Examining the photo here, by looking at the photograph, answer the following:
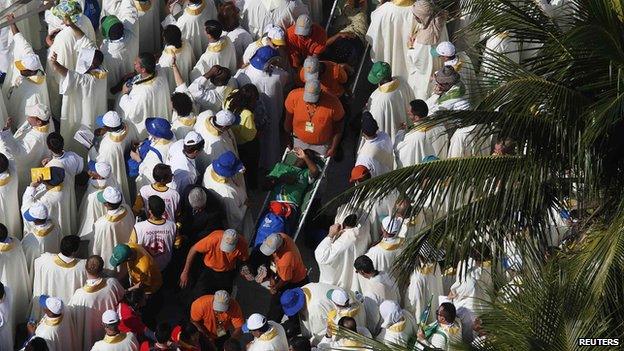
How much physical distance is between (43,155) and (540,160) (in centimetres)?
639

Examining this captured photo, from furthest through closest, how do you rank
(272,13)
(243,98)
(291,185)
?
(272,13) → (243,98) → (291,185)

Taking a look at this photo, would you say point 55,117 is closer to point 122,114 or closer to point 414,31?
point 122,114

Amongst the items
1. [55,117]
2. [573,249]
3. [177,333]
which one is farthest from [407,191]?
[55,117]

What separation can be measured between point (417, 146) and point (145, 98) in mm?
2839

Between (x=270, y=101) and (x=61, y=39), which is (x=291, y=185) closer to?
(x=270, y=101)

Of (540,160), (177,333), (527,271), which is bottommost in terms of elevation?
(177,333)

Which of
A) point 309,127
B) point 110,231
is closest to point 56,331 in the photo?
point 110,231

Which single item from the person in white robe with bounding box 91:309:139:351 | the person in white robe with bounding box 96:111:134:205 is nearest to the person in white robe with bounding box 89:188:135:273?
the person in white robe with bounding box 96:111:134:205

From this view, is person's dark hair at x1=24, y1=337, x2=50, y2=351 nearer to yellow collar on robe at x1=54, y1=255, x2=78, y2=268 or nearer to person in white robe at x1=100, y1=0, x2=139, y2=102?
yellow collar on robe at x1=54, y1=255, x2=78, y2=268

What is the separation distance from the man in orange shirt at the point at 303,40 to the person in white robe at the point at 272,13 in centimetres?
36

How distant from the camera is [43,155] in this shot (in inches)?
645

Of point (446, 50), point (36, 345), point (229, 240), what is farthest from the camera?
point (446, 50)

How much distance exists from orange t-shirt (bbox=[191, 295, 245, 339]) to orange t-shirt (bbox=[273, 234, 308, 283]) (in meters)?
0.70

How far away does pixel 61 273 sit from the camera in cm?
1473
